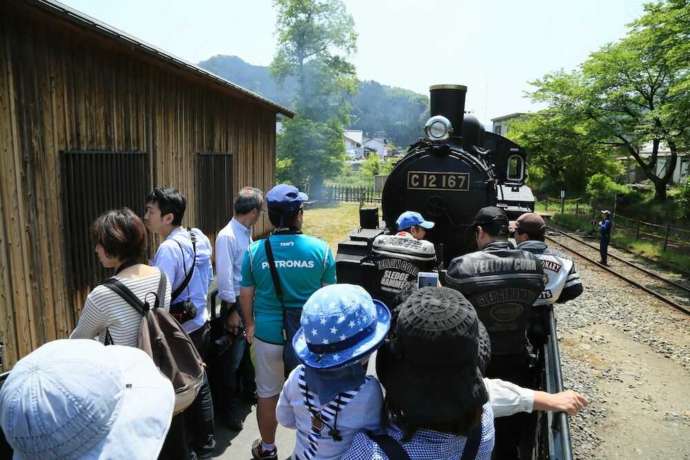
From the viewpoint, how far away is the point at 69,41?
477 centimetres

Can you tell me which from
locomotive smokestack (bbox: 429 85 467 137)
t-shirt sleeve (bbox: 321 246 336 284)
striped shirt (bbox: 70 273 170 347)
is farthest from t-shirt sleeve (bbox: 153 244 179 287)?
locomotive smokestack (bbox: 429 85 467 137)

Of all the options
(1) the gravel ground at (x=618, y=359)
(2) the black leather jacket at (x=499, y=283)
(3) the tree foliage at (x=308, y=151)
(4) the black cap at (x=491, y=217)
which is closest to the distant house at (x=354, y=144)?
(3) the tree foliage at (x=308, y=151)

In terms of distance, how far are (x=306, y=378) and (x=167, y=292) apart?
4.02ft

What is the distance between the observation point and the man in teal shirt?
10.00 ft

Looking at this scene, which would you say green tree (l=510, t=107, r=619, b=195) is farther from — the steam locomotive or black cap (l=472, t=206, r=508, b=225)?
black cap (l=472, t=206, r=508, b=225)

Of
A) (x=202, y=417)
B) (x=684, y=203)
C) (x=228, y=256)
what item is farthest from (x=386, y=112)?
(x=202, y=417)

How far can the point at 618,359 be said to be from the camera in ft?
23.8

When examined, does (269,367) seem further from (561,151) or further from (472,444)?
(561,151)

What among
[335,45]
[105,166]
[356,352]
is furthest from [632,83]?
[356,352]

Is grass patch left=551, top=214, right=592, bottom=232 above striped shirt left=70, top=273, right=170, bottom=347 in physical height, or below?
below

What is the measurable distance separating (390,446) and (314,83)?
94.1 feet

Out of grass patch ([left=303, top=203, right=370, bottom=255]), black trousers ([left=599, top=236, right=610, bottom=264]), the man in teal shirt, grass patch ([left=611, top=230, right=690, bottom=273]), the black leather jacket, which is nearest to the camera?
the black leather jacket

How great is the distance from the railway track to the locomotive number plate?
722 centimetres

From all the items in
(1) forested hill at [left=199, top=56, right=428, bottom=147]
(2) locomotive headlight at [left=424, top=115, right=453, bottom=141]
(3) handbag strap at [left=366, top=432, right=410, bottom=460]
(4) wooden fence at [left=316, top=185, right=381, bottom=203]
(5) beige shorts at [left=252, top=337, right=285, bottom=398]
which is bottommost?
(4) wooden fence at [left=316, top=185, right=381, bottom=203]
